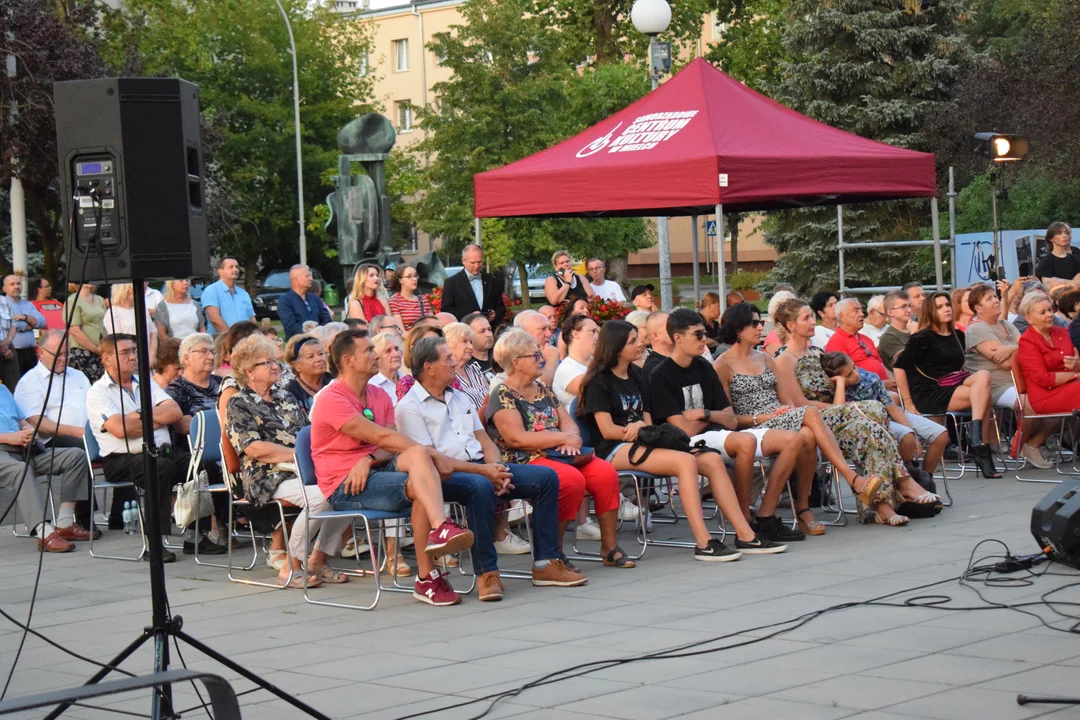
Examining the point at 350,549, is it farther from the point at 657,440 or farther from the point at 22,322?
the point at 22,322

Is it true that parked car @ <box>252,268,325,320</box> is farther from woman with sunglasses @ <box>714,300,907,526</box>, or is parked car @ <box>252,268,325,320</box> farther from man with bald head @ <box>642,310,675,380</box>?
woman with sunglasses @ <box>714,300,907,526</box>

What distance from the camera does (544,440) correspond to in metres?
8.27

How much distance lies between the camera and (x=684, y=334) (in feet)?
29.5

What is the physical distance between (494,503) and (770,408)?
263 centimetres

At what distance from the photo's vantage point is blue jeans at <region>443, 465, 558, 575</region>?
7.46 m

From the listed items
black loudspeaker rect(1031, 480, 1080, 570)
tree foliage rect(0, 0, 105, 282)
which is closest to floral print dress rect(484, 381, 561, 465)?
black loudspeaker rect(1031, 480, 1080, 570)

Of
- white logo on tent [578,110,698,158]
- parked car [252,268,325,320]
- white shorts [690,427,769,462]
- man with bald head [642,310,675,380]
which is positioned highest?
white logo on tent [578,110,698,158]

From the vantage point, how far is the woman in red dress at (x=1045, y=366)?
11.3 metres

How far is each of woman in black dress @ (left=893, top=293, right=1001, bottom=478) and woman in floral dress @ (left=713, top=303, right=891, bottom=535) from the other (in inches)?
93.0

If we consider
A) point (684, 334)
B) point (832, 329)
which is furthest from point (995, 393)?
point (684, 334)

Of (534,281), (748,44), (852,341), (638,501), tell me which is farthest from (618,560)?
(534,281)

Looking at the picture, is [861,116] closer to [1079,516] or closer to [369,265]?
[369,265]

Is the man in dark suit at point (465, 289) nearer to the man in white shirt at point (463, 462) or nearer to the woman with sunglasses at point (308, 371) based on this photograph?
the woman with sunglasses at point (308, 371)

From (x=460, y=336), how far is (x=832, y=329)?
5259 mm
